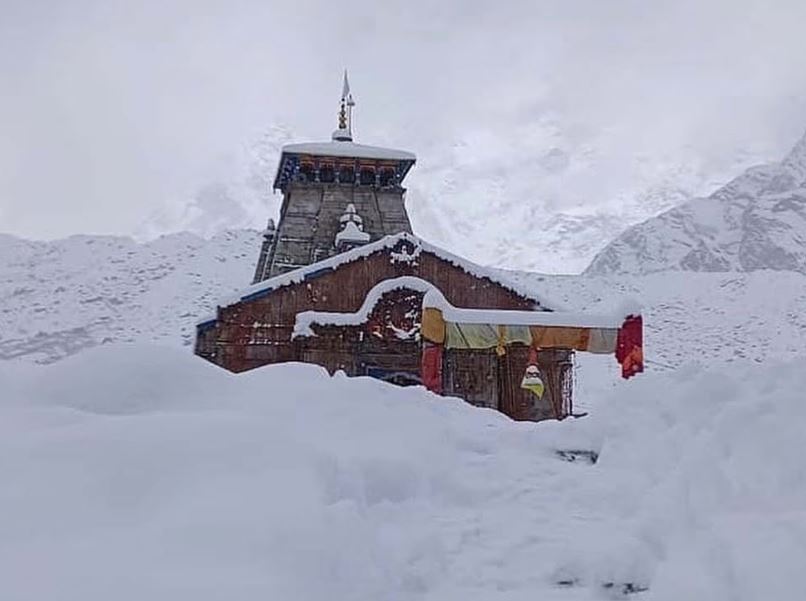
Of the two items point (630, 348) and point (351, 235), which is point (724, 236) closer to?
point (351, 235)

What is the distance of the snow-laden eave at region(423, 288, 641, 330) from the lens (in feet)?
48.8

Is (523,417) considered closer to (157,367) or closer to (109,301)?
(157,367)

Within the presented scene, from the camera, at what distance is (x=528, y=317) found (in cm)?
1523

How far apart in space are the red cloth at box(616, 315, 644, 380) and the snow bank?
7.32 metres

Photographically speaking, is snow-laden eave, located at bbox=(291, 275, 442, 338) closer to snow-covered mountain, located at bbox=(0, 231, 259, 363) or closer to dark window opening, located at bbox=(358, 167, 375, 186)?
dark window opening, located at bbox=(358, 167, 375, 186)

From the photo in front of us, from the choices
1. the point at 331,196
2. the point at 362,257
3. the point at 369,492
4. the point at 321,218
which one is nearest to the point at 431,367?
the point at 362,257

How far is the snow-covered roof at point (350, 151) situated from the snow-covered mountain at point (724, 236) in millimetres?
75056

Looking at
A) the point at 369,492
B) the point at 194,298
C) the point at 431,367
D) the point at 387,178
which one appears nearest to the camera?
the point at 369,492

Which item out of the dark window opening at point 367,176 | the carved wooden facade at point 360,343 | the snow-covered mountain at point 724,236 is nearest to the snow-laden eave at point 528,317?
the carved wooden facade at point 360,343

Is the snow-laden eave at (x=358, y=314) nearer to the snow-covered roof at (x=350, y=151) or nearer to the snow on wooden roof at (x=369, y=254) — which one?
the snow on wooden roof at (x=369, y=254)

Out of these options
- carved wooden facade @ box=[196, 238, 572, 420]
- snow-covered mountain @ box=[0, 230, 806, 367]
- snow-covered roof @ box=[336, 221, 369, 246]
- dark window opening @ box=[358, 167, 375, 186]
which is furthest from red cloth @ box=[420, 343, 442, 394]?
snow-covered mountain @ box=[0, 230, 806, 367]

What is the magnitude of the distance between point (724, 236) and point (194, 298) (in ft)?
246

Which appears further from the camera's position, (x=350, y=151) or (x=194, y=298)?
(x=194, y=298)

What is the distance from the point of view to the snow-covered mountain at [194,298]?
49375 mm
